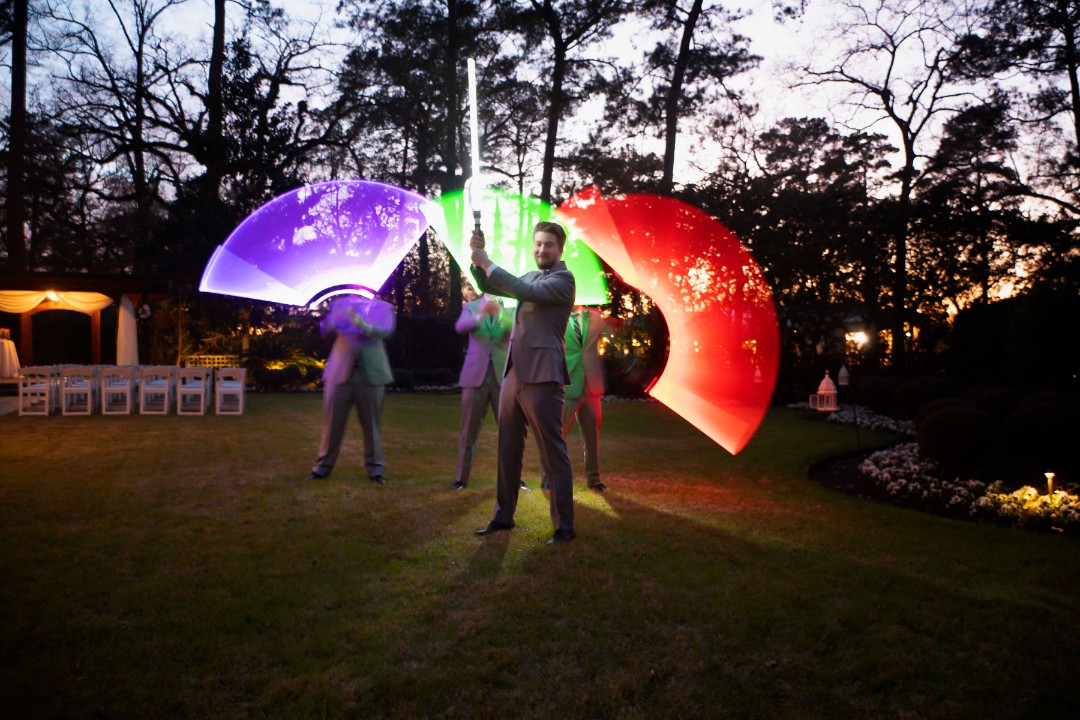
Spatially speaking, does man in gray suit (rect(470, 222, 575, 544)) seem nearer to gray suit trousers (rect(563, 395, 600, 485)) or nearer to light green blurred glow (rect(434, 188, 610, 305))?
gray suit trousers (rect(563, 395, 600, 485))

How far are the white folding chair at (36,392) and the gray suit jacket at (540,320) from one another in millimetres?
12315

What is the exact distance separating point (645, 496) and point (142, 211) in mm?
27085

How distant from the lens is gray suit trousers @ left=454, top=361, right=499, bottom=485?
25.7ft

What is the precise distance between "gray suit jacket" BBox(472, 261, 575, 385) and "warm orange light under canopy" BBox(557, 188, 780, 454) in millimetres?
14305

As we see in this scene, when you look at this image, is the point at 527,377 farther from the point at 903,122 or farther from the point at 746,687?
the point at 903,122

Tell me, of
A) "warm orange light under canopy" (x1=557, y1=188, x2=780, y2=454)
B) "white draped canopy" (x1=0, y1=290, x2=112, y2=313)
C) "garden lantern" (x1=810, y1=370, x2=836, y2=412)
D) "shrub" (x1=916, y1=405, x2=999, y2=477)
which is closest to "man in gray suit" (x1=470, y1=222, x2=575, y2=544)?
"shrub" (x1=916, y1=405, x2=999, y2=477)

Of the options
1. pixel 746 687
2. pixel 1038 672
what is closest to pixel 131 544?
pixel 746 687

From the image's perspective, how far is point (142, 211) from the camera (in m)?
28.3

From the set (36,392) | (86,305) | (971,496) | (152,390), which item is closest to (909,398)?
(971,496)

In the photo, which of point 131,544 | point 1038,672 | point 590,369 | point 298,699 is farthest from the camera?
point 590,369

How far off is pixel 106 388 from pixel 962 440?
14.5 m

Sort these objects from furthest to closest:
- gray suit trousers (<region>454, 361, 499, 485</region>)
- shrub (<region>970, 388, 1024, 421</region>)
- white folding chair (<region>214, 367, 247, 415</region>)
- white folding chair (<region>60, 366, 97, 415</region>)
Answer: white folding chair (<region>214, 367, 247, 415</region>)
white folding chair (<region>60, 366, 97, 415</region>)
shrub (<region>970, 388, 1024, 421</region>)
gray suit trousers (<region>454, 361, 499, 485</region>)

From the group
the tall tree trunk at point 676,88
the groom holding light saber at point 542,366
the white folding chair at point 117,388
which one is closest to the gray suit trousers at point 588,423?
the groom holding light saber at point 542,366

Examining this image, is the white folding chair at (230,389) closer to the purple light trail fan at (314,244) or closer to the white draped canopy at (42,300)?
the purple light trail fan at (314,244)
